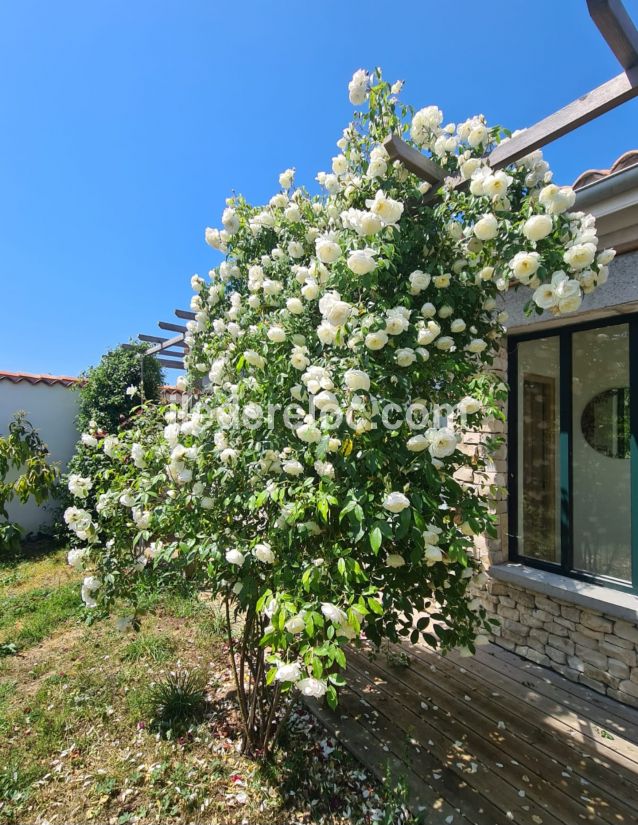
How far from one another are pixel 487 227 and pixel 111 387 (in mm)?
6379

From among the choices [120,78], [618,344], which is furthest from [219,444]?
[120,78]

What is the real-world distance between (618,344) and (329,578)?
2711 mm

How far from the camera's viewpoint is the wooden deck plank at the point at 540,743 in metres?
1.91

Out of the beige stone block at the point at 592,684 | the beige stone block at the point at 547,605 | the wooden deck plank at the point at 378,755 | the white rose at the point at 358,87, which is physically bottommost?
the wooden deck plank at the point at 378,755

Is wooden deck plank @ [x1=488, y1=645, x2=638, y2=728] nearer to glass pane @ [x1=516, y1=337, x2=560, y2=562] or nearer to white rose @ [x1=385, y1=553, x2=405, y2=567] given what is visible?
glass pane @ [x1=516, y1=337, x2=560, y2=562]

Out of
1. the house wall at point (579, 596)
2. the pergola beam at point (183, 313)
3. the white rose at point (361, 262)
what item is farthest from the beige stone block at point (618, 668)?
the pergola beam at point (183, 313)

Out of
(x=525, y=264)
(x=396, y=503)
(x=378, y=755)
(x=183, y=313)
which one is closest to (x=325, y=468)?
(x=396, y=503)

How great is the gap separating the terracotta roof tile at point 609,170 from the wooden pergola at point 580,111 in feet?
2.72

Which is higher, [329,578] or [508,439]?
[508,439]

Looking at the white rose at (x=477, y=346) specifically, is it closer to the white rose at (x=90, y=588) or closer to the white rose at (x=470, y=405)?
the white rose at (x=470, y=405)

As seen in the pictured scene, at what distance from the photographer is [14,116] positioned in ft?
13.1

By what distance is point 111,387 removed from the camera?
6629 millimetres

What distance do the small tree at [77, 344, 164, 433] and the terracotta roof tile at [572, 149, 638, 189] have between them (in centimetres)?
591

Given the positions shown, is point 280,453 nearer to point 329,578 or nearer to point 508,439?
point 329,578
